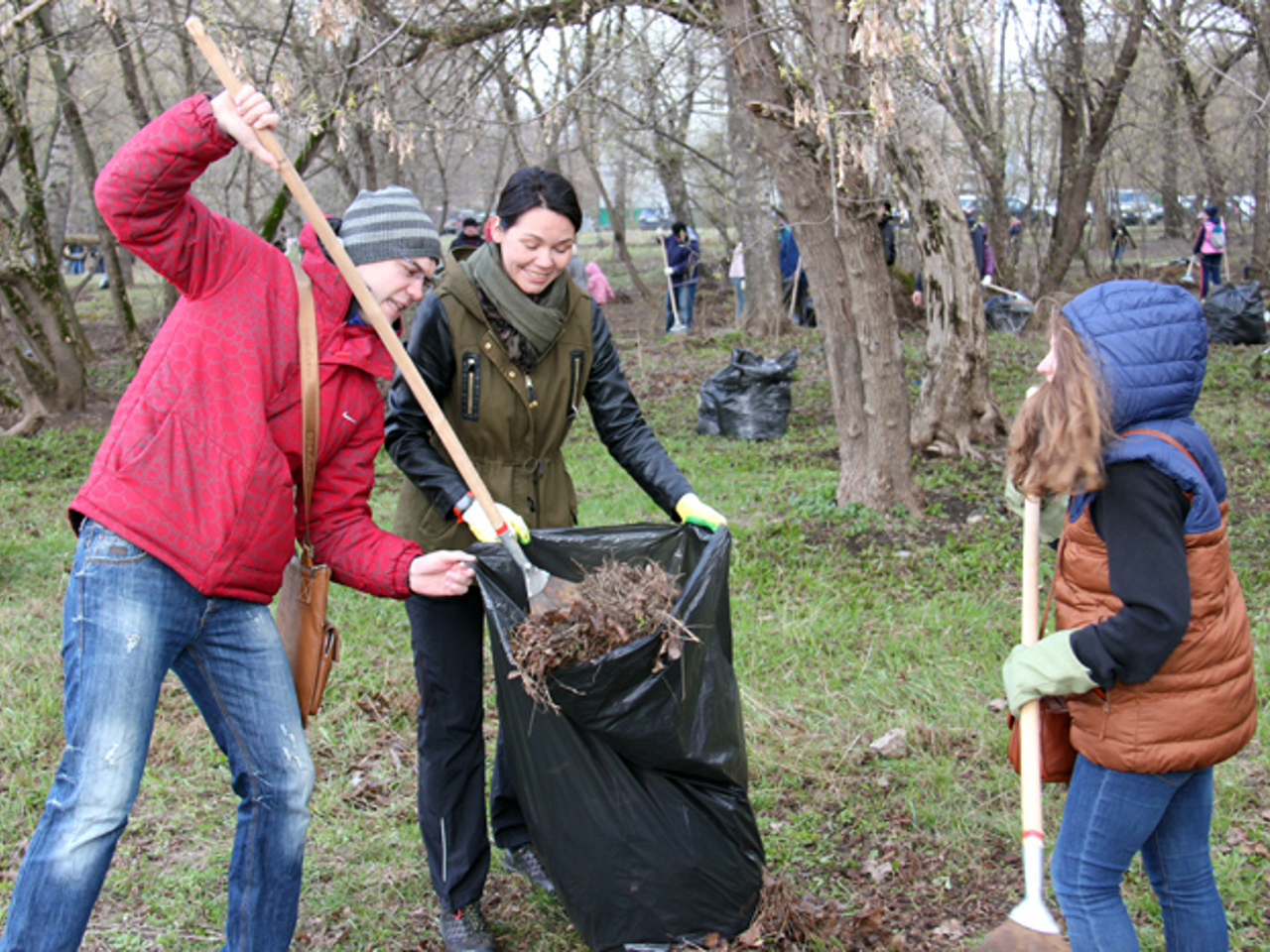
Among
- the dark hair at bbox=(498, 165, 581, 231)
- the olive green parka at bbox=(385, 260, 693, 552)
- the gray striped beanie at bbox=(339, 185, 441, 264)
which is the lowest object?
the olive green parka at bbox=(385, 260, 693, 552)

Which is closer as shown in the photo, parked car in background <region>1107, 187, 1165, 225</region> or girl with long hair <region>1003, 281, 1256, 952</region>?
girl with long hair <region>1003, 281, 1256, 952</region>

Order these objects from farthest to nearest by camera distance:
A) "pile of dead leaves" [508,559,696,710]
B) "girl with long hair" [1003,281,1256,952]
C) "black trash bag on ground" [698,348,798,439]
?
"black trash bag on ground" [698,348,798,439] → "pile of dead leaves" [508,559,696,710] → "girl with long hair" [1003,281,1256,952]

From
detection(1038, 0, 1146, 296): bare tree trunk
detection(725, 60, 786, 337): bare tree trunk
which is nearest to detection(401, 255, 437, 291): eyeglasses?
detection(1038, 0, 1146, 296): bare tree trunk

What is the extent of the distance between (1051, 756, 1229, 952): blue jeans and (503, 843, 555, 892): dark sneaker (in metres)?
1.33

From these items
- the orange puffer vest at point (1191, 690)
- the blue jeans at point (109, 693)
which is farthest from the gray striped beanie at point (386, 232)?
the orange puffer vest at point (1191, 690)

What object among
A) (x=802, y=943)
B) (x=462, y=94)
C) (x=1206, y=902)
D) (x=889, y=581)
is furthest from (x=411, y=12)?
(x=1206, y=902)

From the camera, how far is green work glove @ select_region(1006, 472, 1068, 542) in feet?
7.23

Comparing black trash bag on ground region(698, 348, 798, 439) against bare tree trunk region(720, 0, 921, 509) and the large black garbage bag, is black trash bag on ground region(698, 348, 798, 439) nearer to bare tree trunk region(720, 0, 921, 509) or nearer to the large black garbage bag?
bare tree trunk region(720, 0, 921, 509)

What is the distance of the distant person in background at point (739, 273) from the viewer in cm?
1418

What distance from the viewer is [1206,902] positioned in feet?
6.66

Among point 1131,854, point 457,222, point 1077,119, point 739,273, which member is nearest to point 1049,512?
point 1131,854

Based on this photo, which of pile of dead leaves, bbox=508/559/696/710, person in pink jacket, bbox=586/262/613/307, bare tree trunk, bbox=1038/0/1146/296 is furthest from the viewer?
person in pink jacket, bbox=586/262/613/307

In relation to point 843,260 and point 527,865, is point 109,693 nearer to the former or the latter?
point 527,865

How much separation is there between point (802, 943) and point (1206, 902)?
0.89 metres
